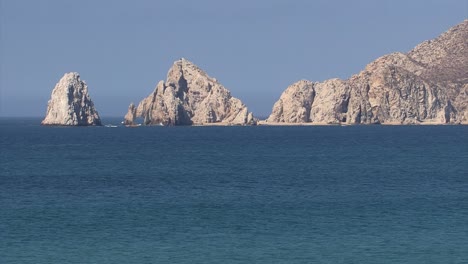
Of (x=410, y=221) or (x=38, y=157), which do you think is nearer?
(x=410, y=221)

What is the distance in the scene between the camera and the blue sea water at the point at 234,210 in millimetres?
56375

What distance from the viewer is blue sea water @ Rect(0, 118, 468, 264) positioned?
185 feet

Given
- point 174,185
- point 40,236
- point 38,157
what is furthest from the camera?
point 38,157

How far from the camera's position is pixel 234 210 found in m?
73.1

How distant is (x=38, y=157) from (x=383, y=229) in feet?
283

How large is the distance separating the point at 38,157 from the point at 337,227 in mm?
84217

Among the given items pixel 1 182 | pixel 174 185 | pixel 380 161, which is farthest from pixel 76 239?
pixel 380 161

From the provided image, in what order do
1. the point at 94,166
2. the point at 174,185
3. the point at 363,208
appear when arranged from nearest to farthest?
the point at 363,208
the point at 174,185
the point at 94,166

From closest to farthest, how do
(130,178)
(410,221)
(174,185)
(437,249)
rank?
(437,249)
(410,221)
(174,185)
(130,178)

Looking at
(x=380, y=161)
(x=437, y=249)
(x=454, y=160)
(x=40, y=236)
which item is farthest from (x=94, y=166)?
(x=437, y=249)

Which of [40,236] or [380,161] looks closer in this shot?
[40,236]

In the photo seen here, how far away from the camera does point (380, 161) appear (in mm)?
128875

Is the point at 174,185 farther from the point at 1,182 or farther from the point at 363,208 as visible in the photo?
the point at 363,208

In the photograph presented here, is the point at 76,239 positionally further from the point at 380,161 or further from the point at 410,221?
the point at 380,161
